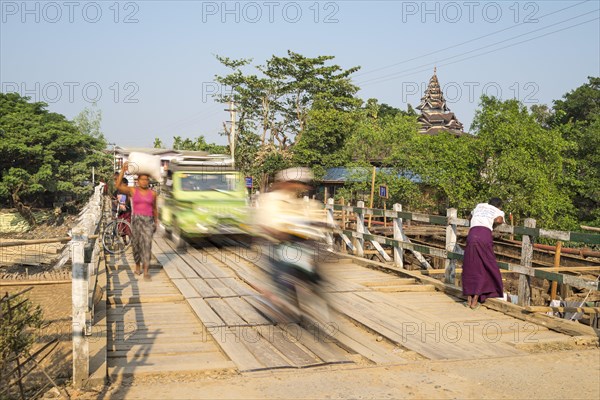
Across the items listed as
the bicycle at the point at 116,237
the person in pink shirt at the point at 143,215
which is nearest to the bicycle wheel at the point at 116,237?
the bicycle at the point at 116,237

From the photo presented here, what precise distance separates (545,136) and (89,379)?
84.8ft

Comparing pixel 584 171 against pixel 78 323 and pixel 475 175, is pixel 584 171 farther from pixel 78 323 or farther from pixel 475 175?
pixel 78 323

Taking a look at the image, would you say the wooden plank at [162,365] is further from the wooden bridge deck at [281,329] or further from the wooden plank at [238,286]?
the wooden plank at [238,286]

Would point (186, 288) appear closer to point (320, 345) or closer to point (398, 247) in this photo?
point (320, 345)

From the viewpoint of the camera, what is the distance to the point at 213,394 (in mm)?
4883

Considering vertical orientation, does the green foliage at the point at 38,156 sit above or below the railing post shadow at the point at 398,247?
above

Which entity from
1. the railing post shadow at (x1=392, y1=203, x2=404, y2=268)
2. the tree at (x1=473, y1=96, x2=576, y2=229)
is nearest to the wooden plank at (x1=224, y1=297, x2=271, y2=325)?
the railing post shadow at (x1=392, y1=203, x2=404, y2=268)

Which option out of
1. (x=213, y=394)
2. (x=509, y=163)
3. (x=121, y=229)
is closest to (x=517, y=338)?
(x=213, y=394)

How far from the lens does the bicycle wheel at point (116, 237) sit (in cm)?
1370

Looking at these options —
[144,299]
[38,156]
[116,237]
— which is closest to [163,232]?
[116,237]

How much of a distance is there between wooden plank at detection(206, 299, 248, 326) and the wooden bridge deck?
0.04ft

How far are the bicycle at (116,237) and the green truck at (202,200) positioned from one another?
→ 1.33 metres

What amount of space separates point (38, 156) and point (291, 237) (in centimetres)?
4393

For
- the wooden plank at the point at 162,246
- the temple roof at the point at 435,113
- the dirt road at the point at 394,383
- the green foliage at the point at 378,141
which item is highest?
the temple roof at the point at 435,113
